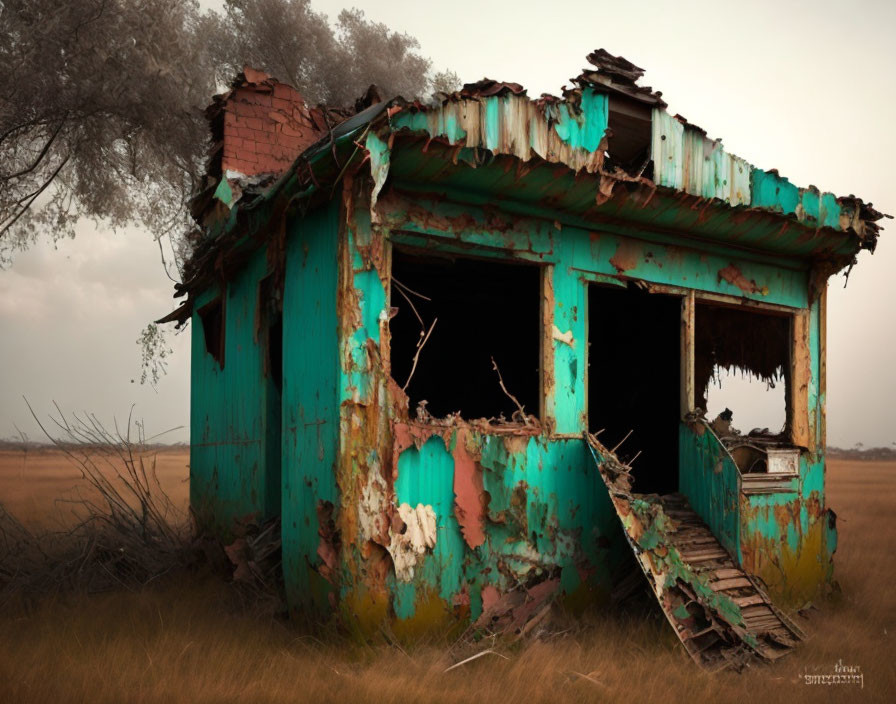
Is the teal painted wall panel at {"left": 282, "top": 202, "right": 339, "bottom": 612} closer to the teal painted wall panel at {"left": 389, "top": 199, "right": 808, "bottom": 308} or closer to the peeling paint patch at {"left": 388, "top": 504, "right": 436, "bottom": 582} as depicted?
the peeling paint patch at {"left": 388, "top": 504, "right": 436, "bottom": 582}

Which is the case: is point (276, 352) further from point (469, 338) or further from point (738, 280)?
point (738, 280)

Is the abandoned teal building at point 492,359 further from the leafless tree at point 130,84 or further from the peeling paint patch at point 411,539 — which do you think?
the leafless tree at point 130,84

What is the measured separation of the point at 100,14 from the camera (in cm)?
1512

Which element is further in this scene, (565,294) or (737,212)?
(737,212)

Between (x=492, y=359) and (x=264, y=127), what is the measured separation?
4763mm

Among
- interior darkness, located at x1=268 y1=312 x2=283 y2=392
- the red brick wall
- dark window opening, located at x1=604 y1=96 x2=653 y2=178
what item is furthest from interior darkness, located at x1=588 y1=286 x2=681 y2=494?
the red brick wall

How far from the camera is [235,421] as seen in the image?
8344 millimetres

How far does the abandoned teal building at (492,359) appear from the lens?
5660 millimetres

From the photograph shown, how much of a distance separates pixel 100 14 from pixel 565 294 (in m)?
13.2

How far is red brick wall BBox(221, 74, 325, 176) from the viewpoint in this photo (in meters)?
9.36

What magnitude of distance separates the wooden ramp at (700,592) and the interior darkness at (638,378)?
100 inches

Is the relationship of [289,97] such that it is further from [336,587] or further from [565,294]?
[336,587]

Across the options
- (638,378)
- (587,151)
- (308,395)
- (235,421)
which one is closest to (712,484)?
(638,378)

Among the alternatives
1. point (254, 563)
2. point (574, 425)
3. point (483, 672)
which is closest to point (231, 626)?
point (254, 563)
